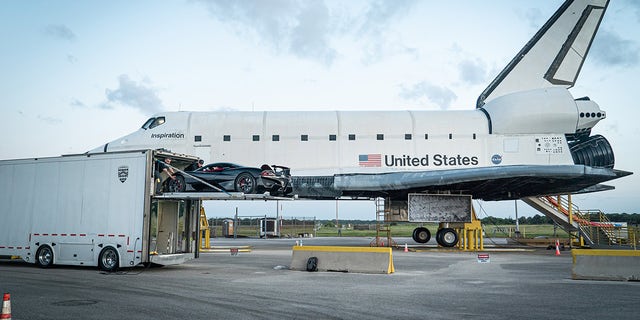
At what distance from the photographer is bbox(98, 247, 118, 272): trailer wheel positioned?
552 inches

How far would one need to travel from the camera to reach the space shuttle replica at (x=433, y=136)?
73.7ft

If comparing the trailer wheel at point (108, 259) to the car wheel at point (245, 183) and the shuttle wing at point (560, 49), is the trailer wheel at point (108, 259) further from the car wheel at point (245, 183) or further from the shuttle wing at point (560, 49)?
the shuttle wing at point (560, 49)

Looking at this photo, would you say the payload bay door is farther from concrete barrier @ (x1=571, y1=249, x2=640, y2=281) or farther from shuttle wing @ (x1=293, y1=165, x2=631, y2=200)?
concrete barrier @ (x1=571, y1=249, x2=640, y2=281)

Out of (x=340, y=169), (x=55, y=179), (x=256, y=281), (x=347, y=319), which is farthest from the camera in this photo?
(x=340, y=169)

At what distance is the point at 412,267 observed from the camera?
15852 mm

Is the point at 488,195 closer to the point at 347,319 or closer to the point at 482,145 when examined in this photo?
the point at 482,145

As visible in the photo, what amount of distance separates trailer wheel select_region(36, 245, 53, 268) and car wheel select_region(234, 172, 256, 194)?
6106 millimetres

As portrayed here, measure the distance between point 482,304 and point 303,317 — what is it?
3374 mm

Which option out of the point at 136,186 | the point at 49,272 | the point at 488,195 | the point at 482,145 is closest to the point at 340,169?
the point at 482,145

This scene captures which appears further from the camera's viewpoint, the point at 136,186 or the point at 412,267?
the point at 412,267

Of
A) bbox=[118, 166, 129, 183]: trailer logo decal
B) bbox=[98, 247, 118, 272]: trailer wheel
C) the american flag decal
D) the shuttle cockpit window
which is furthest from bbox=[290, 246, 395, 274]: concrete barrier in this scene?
the shuttle cockpit window

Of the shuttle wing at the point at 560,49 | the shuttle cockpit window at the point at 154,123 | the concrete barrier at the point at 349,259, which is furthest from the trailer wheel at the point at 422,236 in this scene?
the shuttle cockpit window at the point at 154,123

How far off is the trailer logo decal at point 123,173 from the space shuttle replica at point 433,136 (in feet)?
29.9

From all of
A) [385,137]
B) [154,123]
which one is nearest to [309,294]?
[385,137]
